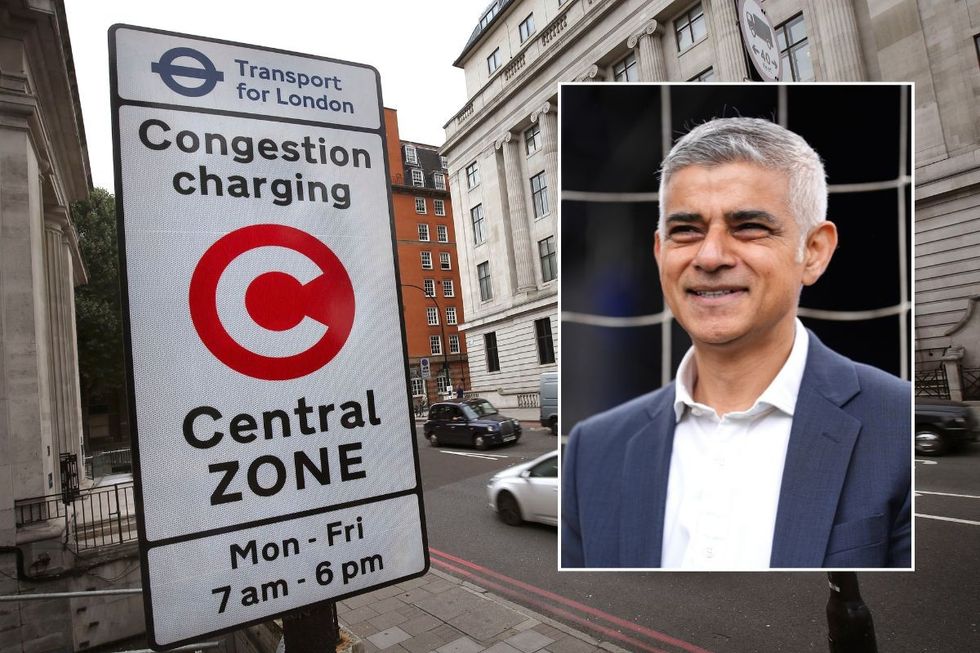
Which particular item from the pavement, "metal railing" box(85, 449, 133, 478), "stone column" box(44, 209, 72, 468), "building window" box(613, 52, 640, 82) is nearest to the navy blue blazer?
the pavement

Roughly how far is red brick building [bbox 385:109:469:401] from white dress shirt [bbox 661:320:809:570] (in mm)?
46606

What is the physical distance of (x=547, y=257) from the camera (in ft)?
92.3

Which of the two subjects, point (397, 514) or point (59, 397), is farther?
point (59, 397)

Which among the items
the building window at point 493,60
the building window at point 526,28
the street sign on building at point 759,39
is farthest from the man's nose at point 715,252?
the building window at point 493,60

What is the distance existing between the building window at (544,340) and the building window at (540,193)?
5.38m

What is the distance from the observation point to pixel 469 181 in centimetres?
3553

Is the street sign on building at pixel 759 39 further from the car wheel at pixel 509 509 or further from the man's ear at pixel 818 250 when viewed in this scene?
the car wheel at pixel 509 509

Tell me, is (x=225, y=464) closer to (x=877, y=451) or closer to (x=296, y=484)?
(x=296, y=484)

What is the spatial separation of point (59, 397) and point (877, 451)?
1553cm

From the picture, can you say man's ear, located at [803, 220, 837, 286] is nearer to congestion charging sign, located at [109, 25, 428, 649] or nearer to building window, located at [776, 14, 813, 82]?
congestion charging sign, located at [109, 25, 428, 649]

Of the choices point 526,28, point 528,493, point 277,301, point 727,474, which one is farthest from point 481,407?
point 526,28

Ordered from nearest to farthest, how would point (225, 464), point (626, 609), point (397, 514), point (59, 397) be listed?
point (225, 464), point (397, 514), point (626, 609), point (59, 397)

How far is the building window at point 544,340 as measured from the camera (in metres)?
26.8

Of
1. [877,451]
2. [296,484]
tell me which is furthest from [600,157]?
[296,484]
